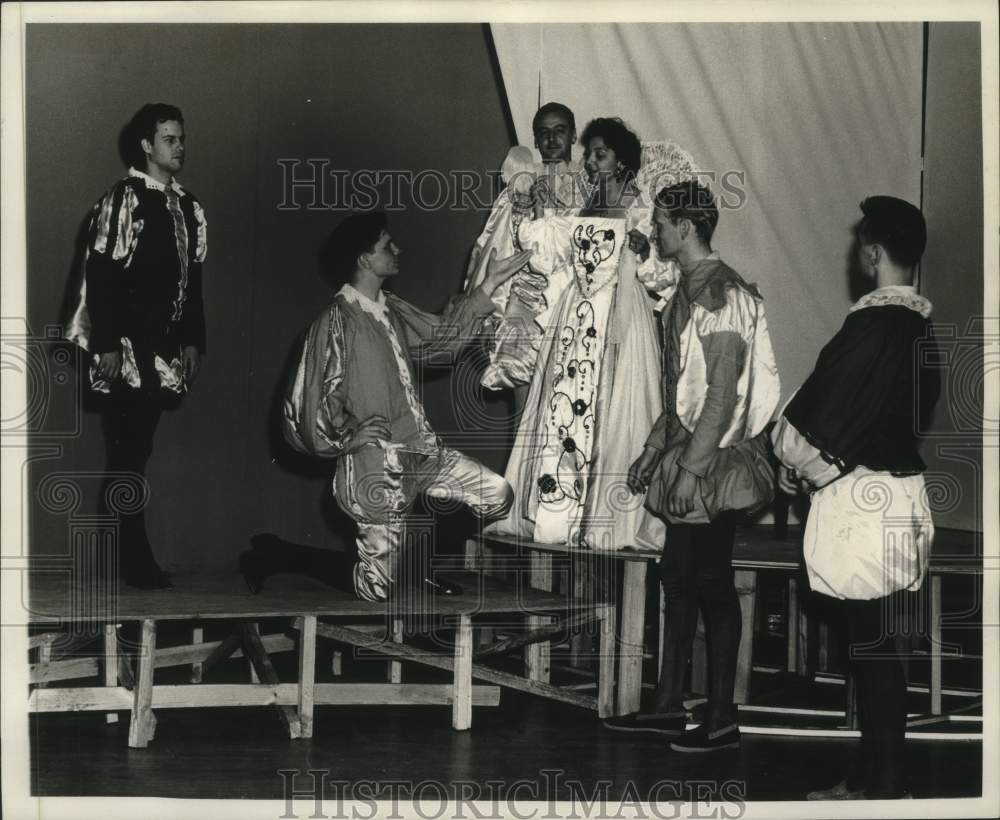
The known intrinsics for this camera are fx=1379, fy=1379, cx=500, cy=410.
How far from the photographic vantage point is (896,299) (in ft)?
12.5

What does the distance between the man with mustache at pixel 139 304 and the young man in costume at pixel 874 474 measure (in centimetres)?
233

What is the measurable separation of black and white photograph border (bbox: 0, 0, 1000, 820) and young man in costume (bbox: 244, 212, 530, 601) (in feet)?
0.07

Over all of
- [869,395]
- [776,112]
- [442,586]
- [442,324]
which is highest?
[776,112]

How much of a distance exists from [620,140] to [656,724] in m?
2.23

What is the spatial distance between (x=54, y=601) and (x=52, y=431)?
1.34 m

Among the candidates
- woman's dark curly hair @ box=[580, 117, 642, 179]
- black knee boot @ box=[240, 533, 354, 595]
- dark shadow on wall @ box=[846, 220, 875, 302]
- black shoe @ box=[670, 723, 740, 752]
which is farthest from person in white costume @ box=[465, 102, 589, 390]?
black shoe @ box=[670, 723, 740, 752]

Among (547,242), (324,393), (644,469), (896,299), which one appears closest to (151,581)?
(324,393)

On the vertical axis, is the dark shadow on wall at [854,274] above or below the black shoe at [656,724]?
above

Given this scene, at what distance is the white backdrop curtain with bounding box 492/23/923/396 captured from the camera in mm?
5879

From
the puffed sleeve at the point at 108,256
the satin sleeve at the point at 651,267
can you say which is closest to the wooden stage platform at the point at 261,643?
the puffed sleeve at the point at 108,256

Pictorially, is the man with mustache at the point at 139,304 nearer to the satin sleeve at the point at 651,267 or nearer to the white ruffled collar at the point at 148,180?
the white ruffled collar at the point at 148,180

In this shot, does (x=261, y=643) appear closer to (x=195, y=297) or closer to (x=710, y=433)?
(x=195, y=297)

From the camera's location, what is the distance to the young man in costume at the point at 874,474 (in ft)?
12.4

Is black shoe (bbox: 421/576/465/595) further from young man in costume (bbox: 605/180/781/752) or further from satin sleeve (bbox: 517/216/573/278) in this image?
satin sleeve (bbox: 517/216/573/278)
